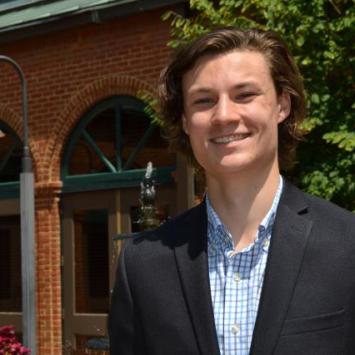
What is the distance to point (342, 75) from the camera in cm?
846

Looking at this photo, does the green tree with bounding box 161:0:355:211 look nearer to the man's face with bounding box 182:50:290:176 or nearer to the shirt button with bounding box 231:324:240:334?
the man's face with bounding box 182:50:290:176

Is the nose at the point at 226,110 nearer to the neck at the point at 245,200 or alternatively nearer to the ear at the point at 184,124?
the neck at the point at 245,200

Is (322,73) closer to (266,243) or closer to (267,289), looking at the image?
(266,243)

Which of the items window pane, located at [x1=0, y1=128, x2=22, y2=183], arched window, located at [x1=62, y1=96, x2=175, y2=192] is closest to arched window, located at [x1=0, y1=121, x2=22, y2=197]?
window pane, located at [x1=0, y1=128, x2=22, y2=183]

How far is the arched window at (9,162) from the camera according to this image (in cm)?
1277

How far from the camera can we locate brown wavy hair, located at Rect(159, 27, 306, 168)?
2.28 meters

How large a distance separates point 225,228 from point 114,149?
9463 mm

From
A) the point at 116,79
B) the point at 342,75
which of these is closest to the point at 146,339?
the point at 342,75

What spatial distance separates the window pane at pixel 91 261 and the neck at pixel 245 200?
9.59 metres

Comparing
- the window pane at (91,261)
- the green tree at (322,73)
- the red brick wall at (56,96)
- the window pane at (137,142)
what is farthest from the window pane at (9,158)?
the green tree at (322,73)

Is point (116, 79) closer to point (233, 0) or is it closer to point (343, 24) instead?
point (233, 0)

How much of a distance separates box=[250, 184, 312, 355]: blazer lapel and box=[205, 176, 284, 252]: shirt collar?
2cm

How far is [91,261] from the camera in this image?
1205cm

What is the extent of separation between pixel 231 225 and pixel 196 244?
0.41 feet
